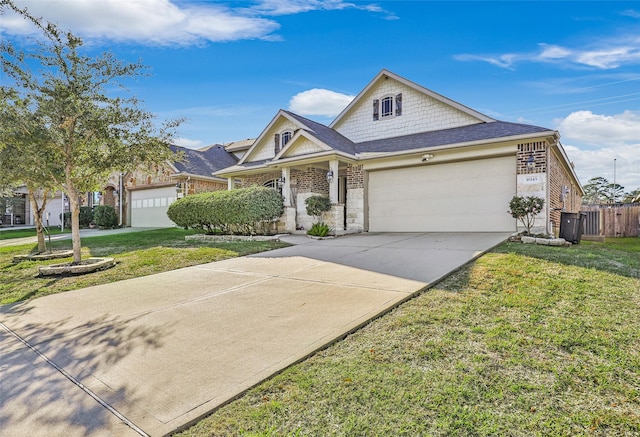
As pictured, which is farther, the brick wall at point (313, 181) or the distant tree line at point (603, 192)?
the distant tree line at point (603, 192)

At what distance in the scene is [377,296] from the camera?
4.62 metres

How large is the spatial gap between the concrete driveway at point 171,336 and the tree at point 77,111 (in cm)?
314

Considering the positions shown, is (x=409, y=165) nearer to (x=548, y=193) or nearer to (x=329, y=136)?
(x=329, y=136)

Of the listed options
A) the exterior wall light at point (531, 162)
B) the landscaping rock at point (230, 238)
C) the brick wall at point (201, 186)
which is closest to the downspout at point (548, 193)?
the exterior wall light at point (531, 162)

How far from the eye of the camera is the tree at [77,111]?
6906 millimetres

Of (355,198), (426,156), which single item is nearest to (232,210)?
(355,198)

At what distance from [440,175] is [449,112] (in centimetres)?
354

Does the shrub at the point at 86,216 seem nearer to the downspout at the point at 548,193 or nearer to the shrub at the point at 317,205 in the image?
the shrub at the point at 317,205

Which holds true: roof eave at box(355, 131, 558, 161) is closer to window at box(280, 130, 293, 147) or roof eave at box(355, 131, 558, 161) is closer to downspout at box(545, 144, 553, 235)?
downspout at box(545, 144, 553, 235)

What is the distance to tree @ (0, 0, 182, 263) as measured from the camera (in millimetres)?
6906

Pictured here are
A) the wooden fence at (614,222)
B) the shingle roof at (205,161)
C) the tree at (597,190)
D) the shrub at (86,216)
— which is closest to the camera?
the wooden fence at (614,222)

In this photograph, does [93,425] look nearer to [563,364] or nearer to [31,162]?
[563,364]


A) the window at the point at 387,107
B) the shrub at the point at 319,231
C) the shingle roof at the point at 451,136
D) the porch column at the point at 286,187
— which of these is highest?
the window at the point at 387,107

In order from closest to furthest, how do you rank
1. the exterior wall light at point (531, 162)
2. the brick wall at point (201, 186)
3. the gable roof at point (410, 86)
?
the exterior wall light at point (531, 162), the gable roof at point (410, 86), the brick wall at point (201, 186)
